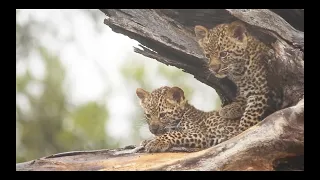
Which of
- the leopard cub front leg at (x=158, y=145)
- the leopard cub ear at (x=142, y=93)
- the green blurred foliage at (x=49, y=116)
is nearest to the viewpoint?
the leopard cub front leg at (x=158, y=145)

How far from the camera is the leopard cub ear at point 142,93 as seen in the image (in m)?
7.67

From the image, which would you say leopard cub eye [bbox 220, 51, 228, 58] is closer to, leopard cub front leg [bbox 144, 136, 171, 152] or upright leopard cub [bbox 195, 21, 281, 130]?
upright leopard cub [bbox 195, 21, 281, 130]

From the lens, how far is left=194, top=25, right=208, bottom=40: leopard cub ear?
25.5 feet

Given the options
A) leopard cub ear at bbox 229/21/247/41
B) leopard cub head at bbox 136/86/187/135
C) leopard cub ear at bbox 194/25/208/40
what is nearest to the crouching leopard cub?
leopard cub head at bbox 136/86/187/135

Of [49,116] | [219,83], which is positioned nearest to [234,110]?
[219,83]

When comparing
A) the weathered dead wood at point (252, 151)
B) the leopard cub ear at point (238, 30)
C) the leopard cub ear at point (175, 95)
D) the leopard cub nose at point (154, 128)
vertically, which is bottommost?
the weathered dead wood at point (252, 151)

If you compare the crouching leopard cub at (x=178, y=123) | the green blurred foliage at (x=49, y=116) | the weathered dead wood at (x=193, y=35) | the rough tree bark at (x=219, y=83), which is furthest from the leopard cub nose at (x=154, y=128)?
the green blurred foliage at (x=49, y=116)

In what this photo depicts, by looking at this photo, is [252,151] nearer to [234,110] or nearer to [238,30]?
[234,110]

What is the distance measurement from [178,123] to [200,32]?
3.98ft

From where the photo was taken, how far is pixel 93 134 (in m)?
8.59

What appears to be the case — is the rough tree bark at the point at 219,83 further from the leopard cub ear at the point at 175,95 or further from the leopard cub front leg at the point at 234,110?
the leopard cub ear at the point at 175,95

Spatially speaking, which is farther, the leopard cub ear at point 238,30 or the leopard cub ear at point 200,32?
the leopard cub ear at point 200,32
